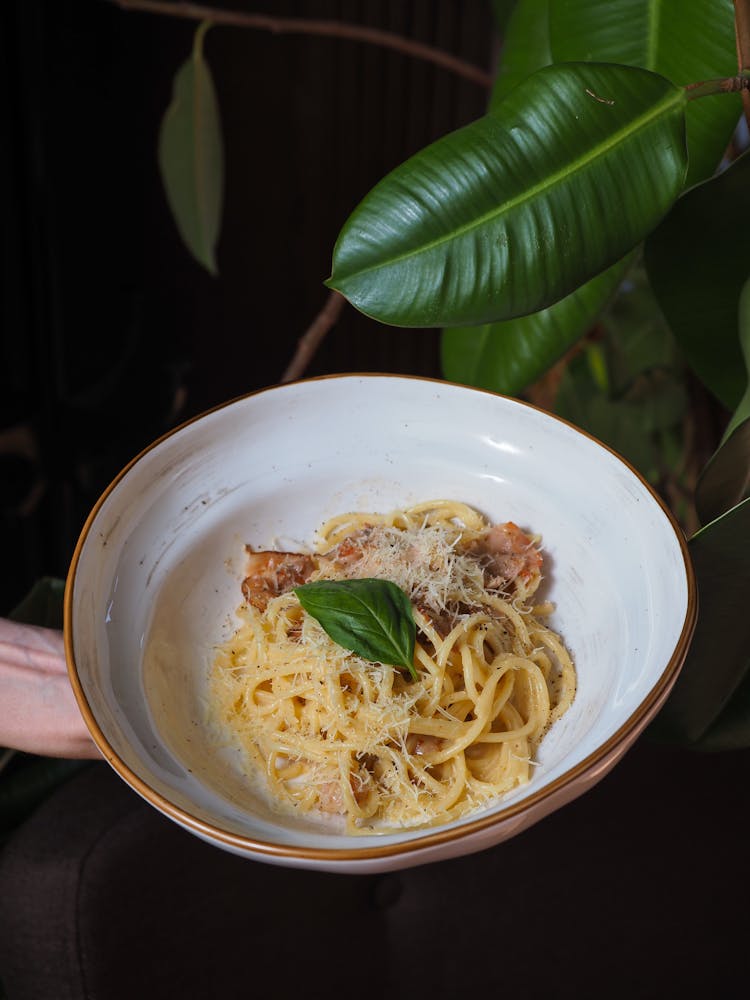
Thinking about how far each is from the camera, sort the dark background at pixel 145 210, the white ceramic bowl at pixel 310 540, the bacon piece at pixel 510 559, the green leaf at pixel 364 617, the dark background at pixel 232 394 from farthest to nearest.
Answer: the dark background at pixel 145 210, the dark background at pixel 232 394, the bacon piece at pixel 510 559, the green leaf at pixel 364 617, the white ceramic bowl at pixel 310 540

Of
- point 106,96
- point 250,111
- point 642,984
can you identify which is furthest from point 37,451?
point 642,984

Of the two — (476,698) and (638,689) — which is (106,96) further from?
(638,689)

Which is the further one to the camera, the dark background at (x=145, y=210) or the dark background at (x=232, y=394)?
the dark background at (x=145, y=210)

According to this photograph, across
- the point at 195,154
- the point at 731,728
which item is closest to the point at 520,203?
the point at 731,728

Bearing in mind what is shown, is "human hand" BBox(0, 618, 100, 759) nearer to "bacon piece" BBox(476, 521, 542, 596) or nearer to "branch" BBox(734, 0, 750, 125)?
"bacon piece" BBox(476, 521, 542, 596)

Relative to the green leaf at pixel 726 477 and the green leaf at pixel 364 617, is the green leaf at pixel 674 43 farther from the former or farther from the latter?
the green leaf at pixel 364 617

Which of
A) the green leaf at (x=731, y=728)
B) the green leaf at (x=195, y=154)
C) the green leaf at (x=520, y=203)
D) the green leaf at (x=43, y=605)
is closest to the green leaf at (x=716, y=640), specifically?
the green leaf at (x=731, y=728)
